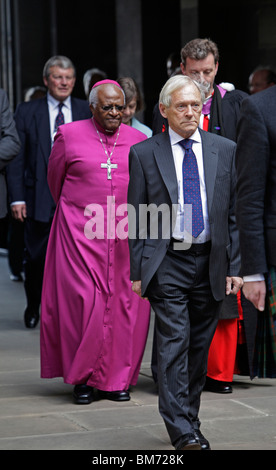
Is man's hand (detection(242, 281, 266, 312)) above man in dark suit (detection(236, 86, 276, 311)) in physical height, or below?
below

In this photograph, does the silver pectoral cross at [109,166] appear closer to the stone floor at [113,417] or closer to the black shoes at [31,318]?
the stone floor at [113,417]

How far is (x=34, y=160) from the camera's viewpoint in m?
8.07

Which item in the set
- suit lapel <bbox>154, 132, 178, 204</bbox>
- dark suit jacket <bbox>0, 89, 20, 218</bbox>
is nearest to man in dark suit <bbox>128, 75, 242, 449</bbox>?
suit lapel <bbox>154, 132, 178, 204</bbox>

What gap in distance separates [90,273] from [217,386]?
99cm

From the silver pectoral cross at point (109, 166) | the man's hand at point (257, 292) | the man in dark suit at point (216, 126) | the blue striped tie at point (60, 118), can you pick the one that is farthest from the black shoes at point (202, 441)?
the blue striped tie at point (60, 118)

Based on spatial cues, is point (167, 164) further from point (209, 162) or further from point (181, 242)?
point (181, 242)

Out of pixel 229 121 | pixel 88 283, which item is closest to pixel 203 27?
pixel 229 121

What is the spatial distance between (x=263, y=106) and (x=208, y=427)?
1976 millimetres

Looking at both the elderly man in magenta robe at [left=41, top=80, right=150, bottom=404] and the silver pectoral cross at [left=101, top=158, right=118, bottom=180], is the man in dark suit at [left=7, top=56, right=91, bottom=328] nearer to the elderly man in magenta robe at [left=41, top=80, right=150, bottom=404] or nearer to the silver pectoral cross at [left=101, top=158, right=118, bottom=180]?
the elderly man in magenta robe at [left=41, top=80, right=150, bottom=404]

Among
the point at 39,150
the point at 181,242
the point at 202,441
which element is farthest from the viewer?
the point at 39,150

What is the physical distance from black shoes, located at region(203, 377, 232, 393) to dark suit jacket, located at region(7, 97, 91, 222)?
2509mm

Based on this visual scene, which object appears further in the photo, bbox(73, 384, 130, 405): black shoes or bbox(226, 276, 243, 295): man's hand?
bbox(73, 384, 130, 405): black shoes

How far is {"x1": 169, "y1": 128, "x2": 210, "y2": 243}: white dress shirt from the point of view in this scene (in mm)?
4652

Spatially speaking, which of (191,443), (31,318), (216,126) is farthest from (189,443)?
(31,318)
